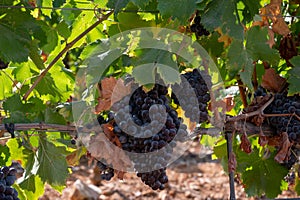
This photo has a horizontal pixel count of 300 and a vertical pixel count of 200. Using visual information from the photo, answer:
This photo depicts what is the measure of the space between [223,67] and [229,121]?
0.37 meters

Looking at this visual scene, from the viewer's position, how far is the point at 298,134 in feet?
5.65

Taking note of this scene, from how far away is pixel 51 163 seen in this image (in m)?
1.72

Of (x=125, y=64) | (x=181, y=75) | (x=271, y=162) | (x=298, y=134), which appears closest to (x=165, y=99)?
(x=181, y=75)

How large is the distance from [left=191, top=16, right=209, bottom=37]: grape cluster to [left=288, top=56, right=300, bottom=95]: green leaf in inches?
11.0

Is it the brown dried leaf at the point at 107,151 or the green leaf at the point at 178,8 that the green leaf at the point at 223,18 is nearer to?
the green leaf at the point at 178,8

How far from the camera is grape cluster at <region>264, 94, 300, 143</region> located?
173 cm

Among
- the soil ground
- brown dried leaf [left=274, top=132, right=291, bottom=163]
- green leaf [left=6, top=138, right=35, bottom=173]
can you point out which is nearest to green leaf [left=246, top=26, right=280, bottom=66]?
brown dried leaf [left=274, top=132, right=291, bottom=163]

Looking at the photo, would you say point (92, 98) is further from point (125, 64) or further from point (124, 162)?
point (124, 162)

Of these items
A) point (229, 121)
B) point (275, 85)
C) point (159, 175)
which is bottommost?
point (159, 175)

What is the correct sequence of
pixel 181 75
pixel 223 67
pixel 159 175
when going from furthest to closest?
pixel 223 67 → pixel 181 75 → pixel 159 175

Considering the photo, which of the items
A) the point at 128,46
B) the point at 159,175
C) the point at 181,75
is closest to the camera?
the point at 159,175

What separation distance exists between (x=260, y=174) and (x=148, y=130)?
81cm

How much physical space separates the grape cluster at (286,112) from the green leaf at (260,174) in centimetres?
37

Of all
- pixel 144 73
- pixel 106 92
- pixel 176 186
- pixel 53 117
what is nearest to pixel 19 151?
pixel 53 117
